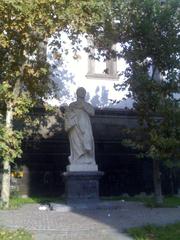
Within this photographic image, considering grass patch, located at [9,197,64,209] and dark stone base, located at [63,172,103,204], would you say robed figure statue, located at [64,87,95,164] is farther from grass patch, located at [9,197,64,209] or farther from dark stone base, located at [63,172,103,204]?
grass patch, located at [9,197,64,209]

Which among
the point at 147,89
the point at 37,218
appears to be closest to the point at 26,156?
the point at 147,89

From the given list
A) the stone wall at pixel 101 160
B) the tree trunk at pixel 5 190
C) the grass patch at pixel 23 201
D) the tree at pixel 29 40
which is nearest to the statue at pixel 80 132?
the tree at pixel 29 40

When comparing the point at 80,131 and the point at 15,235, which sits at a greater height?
the point at 80,131

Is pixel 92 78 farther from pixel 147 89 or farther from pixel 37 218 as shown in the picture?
pixel 37 218

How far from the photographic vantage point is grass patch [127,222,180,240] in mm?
9008

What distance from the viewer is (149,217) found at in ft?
38.9

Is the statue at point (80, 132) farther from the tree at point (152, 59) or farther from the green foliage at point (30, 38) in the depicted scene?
the tree at point (152, 59)

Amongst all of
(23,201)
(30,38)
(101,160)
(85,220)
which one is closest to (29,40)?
(30,38)

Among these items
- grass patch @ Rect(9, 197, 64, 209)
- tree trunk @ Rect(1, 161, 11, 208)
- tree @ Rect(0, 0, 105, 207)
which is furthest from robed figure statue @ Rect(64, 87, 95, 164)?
tree trunk @ Rect(1, 161, 11, 208)

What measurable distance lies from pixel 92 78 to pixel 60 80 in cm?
134

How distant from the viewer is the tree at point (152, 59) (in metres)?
14.8

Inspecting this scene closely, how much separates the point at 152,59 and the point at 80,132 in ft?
9.79

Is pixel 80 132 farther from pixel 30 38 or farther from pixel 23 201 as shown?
pixel 30 38

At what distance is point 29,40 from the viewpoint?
13.8m
